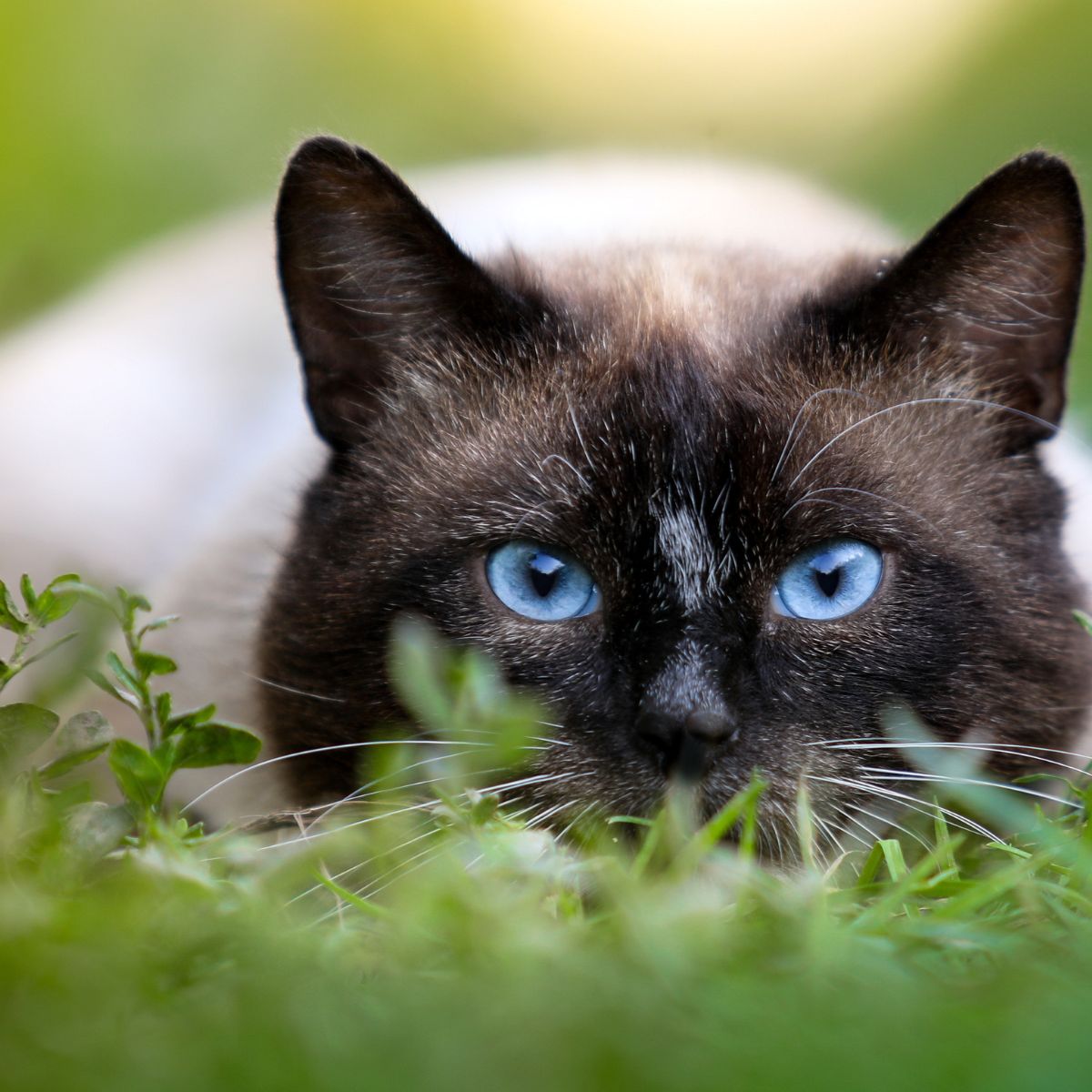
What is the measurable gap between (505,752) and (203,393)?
2567mm

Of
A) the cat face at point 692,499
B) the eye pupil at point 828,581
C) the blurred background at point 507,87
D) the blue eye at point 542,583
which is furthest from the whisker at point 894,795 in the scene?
the blurred background at point 507,87

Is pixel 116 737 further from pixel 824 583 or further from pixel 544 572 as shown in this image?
pixel 824 583

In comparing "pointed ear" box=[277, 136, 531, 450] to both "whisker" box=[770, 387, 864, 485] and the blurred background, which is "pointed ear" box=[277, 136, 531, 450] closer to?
"whisker" box=[770, 387, 864, 485]

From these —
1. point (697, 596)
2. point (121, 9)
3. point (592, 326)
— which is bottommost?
point (697, 596)

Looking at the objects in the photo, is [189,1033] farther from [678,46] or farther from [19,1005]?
[678,46]

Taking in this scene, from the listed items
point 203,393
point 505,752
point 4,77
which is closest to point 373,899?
point 505,752

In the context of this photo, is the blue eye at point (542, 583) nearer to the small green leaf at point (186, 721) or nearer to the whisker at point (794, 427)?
the whisker at point (794, 427)

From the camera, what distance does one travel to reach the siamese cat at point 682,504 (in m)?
1.95

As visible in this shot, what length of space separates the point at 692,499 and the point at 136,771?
91 centimetres

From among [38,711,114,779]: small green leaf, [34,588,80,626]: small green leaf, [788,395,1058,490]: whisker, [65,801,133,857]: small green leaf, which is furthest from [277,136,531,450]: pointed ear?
[65,801,133,857]: small green leaf

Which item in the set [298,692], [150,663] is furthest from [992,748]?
[150,663]

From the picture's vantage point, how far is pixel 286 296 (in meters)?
2.39

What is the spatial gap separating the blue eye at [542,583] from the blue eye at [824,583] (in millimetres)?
306

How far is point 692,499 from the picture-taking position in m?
2.01
